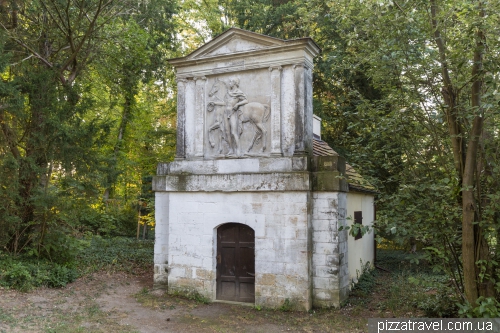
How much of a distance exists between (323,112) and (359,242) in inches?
221

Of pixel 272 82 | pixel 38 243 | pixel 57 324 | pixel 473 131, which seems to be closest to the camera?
pixel 473 131

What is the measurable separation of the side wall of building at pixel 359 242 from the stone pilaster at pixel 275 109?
96.0 inches

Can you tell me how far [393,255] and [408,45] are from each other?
1085 cm

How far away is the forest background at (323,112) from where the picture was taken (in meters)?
5.62

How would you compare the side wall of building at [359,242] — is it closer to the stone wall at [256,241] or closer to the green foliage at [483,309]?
the stone wall at [256,241]

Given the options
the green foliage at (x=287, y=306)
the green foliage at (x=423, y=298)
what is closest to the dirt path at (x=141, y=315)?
the green foliage at (x=287, y=306)

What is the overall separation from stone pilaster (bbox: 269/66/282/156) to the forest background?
1309 millimetres

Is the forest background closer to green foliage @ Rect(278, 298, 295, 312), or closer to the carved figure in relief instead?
the carved figure in relief

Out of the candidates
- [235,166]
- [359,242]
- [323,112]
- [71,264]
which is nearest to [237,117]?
[235,166]

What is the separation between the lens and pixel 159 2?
13.5 m

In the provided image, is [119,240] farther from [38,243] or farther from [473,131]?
[473,131]

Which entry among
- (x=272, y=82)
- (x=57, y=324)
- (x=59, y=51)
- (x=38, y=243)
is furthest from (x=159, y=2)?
(x=57, y=324)

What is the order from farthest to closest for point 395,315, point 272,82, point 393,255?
point 393,255, point 272,82, point 395,315

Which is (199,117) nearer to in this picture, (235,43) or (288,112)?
(235,43)
